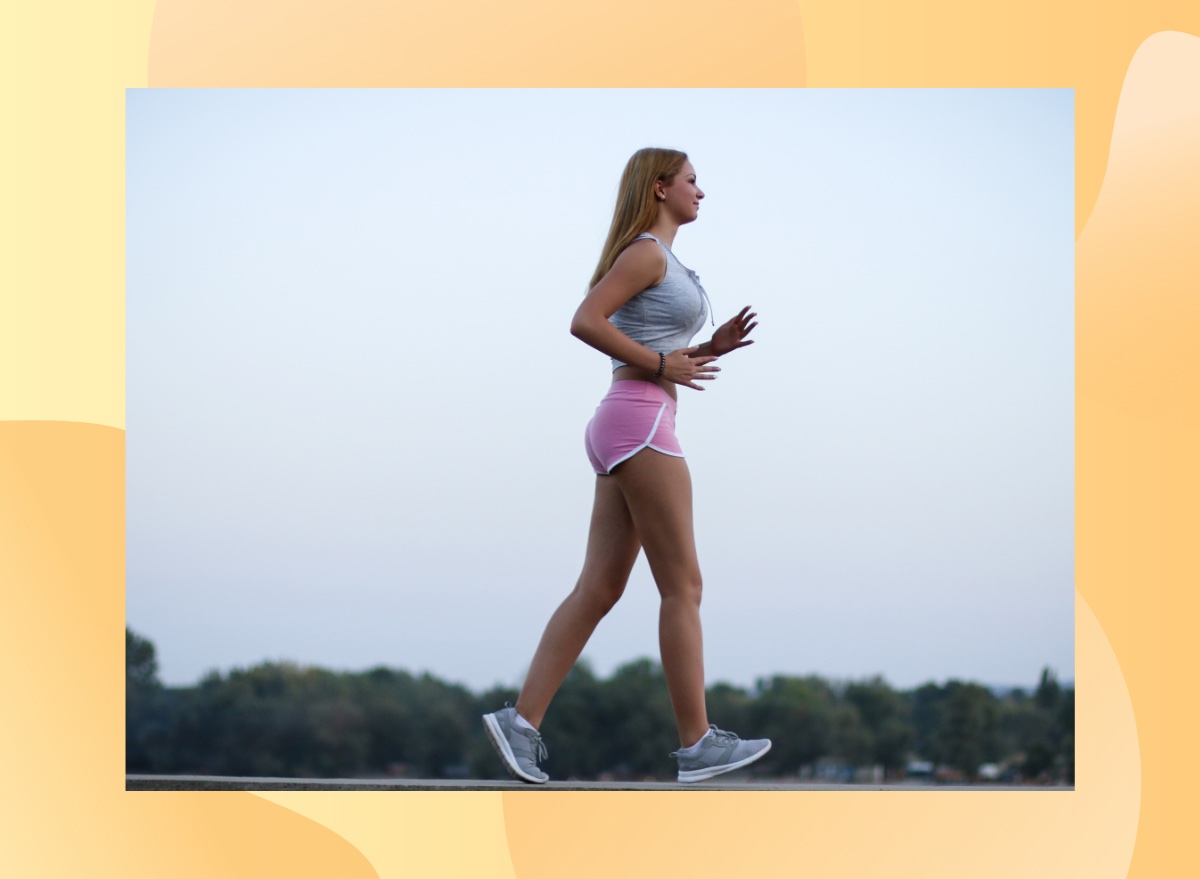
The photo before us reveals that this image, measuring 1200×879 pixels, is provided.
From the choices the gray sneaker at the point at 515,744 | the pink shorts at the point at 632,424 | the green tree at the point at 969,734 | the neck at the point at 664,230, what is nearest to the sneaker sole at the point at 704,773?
the gray sneaker at the point at 515,744

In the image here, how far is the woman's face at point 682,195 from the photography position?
4.70 metres

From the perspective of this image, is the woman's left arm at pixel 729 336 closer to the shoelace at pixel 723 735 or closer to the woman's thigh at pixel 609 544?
the woman's thigh at pixel 609 544

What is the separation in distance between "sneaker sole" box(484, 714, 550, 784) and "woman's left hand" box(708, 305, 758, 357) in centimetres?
155

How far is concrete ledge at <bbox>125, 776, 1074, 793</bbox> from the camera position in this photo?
4430 millimetres

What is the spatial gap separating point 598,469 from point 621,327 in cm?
53

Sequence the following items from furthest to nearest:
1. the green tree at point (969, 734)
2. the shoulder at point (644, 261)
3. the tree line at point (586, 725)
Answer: the green tree at point (969, 734)
the tree line at point (586, 725)
the shoulder at point (644, 261)

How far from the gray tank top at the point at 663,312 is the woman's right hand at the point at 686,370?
64mm

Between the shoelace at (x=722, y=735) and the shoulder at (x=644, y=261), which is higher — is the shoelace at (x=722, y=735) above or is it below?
below

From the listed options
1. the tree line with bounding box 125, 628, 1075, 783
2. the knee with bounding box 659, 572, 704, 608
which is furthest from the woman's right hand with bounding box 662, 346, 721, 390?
the tree line with bounding box 125, 628, 1075, 783

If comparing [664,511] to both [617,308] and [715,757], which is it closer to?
[617,308]

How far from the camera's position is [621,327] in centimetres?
460

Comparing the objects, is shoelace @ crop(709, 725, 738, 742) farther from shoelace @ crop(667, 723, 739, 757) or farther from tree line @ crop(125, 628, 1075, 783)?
tree line @ crop(125, 628, 1075, 783)

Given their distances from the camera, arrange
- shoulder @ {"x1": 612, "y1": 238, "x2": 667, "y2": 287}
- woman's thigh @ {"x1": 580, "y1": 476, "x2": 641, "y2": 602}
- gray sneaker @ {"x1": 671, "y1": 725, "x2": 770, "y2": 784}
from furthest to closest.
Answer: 1. woman's thigh @ {"x1": 580, "y1": 476, "x2": 641, "y2": 602}
2. shoulder @ {"x1": 612, "y1": 238, "x2": 667, "y2": 287}
3. gray sneaker @ {"x1": 671, "y1": 725, "x2": 770, "y2": 784}

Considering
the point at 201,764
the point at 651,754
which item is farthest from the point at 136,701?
the point at 651,754
